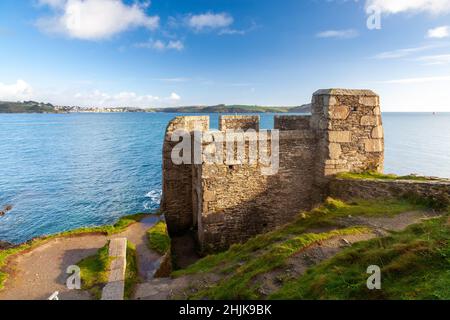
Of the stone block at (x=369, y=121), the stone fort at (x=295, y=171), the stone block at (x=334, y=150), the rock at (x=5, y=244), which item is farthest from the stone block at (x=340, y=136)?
the rock at (x=5, y=244)

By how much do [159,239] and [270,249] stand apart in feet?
19.8

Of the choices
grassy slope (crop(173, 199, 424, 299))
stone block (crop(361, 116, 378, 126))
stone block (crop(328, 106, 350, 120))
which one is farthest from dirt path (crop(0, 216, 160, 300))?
stone block (crop(361, 116, 378, 126))

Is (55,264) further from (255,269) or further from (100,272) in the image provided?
(255,269)

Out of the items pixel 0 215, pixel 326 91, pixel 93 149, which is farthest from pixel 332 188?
pixel 93 149

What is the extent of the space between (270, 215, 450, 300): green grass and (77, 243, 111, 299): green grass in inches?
234

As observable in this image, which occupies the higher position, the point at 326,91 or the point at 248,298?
the point at 326,91

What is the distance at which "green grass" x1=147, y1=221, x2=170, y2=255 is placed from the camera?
1205cm

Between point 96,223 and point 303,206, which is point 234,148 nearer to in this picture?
point 303,206

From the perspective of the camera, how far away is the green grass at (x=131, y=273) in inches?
347

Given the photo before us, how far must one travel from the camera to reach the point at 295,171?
13469 millimetres

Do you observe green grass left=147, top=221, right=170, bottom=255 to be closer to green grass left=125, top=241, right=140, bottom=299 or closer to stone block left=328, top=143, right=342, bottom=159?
green grass left=125, top=241, right=140, bottom=299

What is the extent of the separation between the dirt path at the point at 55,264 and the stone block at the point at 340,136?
8.97 metres

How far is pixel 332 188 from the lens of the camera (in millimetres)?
12820
